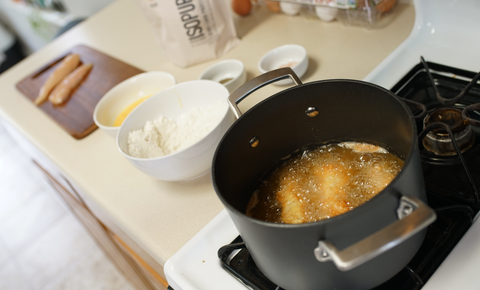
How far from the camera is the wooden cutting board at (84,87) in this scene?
105cm

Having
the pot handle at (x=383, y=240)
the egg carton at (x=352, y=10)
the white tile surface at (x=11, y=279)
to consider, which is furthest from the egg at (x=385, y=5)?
the white tile surface at (x=11, y=279)

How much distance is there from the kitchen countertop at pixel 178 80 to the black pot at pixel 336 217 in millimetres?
192

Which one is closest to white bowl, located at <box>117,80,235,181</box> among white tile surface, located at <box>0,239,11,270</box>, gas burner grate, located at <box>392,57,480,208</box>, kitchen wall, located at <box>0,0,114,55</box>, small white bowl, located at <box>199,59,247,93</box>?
small white bowl, located at <box>199,59,247,93</box>

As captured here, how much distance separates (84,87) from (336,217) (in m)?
1.10

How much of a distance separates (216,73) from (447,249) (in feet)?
2.42

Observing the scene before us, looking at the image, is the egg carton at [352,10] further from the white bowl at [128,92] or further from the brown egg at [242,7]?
the white bowl at [128,92]

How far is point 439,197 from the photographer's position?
0.50 metres

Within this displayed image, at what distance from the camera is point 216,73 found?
102 cm

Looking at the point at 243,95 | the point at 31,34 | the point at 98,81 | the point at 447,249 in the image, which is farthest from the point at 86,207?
the point at 31,34

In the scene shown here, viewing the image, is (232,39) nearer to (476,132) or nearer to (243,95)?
(243,95)

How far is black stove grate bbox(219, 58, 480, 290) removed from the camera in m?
0.44

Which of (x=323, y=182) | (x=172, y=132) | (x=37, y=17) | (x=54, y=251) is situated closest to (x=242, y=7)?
(x=172, y=132)

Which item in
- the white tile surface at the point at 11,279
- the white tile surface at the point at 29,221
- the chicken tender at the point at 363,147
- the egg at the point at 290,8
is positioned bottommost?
the white tile surface at the point at 11,279

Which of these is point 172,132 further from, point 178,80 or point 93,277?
point 93,277
